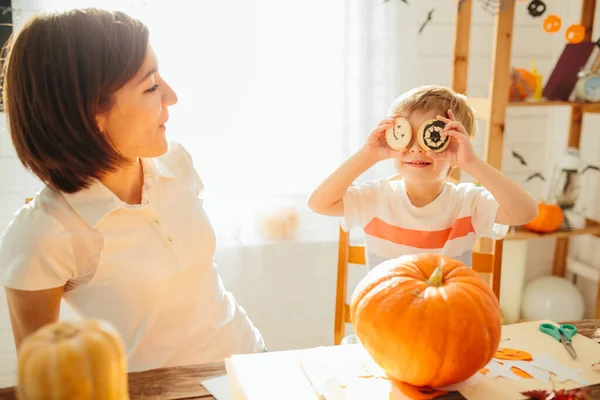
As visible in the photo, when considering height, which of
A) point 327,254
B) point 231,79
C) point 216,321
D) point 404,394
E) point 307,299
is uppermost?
point 231,79

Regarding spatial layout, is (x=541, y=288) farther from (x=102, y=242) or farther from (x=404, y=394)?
(x=102, y=242)

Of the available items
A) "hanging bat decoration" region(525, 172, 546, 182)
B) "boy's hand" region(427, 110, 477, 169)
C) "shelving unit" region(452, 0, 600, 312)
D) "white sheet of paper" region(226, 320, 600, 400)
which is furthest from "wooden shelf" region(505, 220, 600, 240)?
"white sheet of paper" region(226, 320, 600, 400)

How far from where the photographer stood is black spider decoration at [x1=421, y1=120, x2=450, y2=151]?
1.23 meters

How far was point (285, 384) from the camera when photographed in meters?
0.88

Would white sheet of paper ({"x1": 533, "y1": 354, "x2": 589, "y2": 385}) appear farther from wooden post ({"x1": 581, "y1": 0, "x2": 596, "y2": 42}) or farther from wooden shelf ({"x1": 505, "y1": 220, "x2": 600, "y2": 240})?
wooden post ({"x1": 581, "y1": 0, "x2": 596, "y2": 42})

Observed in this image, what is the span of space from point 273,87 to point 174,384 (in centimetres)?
156

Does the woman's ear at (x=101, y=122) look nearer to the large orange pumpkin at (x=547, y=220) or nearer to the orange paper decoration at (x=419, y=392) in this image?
the orange paper decoration at (x=419, y=392)

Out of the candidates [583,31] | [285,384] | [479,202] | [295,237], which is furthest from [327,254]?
[285,384]

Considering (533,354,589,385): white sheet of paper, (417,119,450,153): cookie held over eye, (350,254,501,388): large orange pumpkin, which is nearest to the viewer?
(350,254,501,388): large orange pumpkin

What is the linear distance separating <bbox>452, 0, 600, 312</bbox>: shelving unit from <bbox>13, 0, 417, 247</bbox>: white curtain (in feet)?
0.80

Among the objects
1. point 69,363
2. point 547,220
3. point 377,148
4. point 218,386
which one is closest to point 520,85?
point 547,220

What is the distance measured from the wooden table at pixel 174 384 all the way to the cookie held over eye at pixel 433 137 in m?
0.58

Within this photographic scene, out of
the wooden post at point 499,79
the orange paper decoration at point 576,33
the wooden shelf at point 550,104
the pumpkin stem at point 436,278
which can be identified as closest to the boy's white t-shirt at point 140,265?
the pumpkin stem at point 436,278

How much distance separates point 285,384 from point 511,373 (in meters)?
0.37
